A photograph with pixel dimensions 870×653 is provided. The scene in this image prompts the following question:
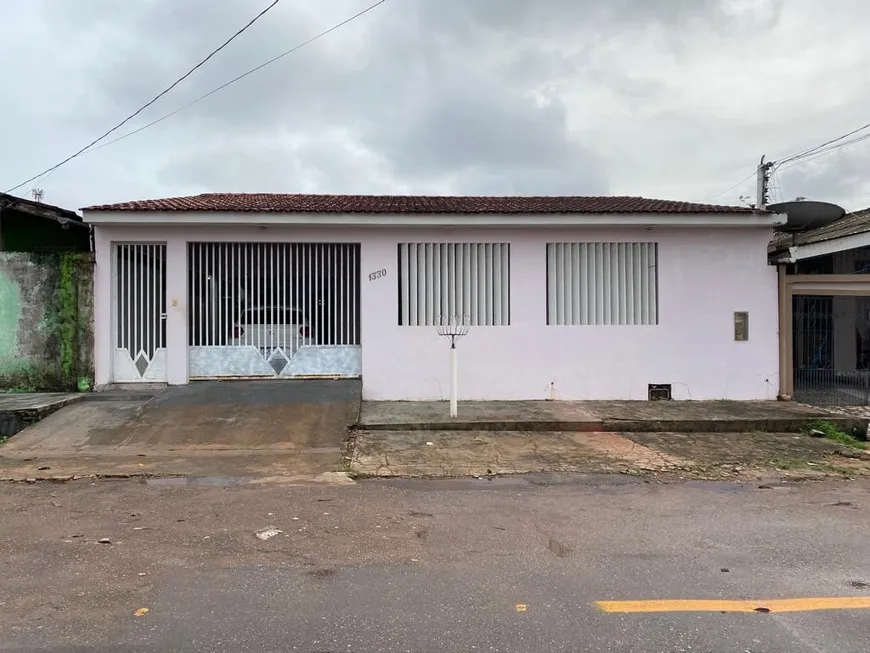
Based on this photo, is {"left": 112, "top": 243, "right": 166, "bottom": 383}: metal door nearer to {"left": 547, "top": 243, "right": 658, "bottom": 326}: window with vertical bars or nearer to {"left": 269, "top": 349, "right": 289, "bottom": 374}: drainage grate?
{"left": 269, "top": 349, "right": 289, "bottom": 374}: drainage grate

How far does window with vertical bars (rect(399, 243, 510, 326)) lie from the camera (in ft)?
34.0

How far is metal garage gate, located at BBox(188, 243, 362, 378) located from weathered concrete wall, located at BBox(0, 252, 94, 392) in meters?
1.87

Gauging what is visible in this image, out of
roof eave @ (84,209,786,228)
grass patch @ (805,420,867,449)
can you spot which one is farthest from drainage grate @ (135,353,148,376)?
grass patch @ (805,420,867,449)

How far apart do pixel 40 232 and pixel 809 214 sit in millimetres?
15537

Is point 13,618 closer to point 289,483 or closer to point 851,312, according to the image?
point 289,483

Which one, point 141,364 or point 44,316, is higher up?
point 44,316

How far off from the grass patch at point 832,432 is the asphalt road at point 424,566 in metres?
2.65

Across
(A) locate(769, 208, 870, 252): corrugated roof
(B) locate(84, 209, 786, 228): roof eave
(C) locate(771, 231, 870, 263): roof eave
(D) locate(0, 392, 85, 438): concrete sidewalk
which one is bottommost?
(D) locate(0, 392, 85, 438): concrete sidewalk

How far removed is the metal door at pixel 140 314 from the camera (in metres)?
9.91

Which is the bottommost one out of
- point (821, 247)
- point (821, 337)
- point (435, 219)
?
point (821, 337)

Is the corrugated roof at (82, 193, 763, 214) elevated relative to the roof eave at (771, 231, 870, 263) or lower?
elevated

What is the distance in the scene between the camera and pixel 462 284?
10.4 m

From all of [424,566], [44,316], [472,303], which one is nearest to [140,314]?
[44,316]

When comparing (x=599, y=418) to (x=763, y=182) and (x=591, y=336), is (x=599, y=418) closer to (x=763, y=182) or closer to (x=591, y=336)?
(x=591, y=336)
